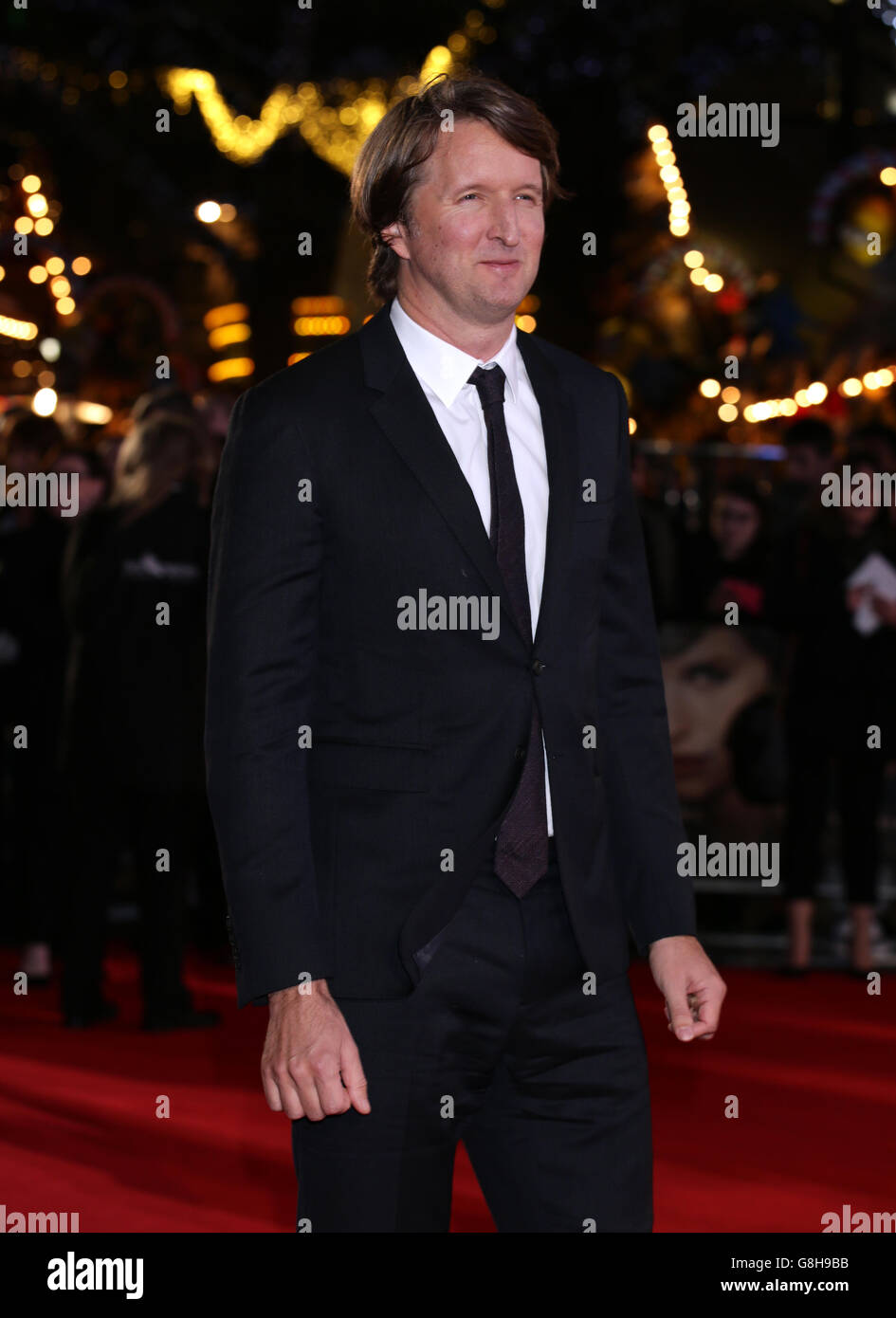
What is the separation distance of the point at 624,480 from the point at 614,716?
34 centimetres

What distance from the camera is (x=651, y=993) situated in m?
7.36

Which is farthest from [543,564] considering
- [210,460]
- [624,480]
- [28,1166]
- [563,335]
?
[563,335]

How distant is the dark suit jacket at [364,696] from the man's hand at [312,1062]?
1.9 inches

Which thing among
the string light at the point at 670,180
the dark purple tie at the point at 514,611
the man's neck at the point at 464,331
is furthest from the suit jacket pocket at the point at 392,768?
the string light at the point at 670,180

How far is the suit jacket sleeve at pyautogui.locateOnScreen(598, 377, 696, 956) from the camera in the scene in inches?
101

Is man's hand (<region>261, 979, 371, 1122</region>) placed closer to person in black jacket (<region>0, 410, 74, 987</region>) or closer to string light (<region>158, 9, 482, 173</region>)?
person in black jacket (<region>0, 410, 74, 987</region>)

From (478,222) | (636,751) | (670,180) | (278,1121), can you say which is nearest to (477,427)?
(478,222)

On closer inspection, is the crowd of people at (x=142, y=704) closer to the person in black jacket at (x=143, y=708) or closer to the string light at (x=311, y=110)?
the person in black jacket at (x=143, y=708)

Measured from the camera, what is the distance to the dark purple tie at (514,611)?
2363mm

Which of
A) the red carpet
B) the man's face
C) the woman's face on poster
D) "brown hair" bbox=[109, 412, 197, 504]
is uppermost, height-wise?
"brown hair" bbox=[109, 412, 197, 504]

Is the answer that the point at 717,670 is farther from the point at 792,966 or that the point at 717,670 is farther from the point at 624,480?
the point at 624,480

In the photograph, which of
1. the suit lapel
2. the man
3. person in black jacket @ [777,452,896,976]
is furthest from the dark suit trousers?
person in black jacket @ [777,452,896,976]

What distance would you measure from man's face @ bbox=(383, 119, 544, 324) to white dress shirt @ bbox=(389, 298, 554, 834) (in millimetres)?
67

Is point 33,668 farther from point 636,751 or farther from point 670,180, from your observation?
point 670,180
